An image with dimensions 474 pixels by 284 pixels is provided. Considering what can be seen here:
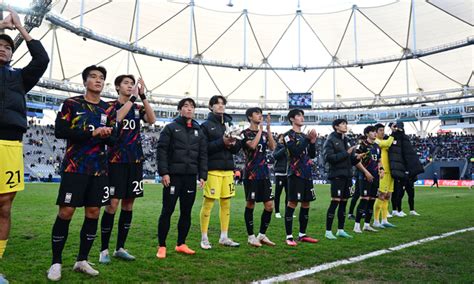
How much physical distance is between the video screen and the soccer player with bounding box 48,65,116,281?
48.4 m

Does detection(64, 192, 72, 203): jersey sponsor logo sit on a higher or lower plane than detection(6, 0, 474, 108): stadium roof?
lower

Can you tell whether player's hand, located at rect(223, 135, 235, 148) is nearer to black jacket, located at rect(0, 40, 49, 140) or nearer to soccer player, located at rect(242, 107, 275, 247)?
soccer player, located at rect(242, 107, 275, 247)

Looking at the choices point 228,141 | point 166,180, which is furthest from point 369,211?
point 166,180

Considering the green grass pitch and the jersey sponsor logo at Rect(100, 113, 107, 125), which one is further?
the jersey sponsor logo at Rect(100, 113, 107, 125)

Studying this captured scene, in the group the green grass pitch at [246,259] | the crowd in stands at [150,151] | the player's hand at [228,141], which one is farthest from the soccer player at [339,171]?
the crowd in stands at [150,151]

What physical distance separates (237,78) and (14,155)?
172 ft

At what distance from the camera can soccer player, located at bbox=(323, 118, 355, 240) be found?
23.3ft

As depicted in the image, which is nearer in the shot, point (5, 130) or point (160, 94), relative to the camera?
point (5, 130)

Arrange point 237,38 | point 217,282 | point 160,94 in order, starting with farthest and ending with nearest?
point 160,94, point 237,38, point 217,282

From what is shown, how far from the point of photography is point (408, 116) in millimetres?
54250

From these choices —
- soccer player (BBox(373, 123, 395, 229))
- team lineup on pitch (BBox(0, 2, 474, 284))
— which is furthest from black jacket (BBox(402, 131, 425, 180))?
team lineup on pitch (BBox(0, 2, 474, 284))

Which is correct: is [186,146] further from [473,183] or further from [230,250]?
[473,183]

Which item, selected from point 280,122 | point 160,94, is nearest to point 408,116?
point 280,122

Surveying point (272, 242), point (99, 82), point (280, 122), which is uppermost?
point (280, 122)
